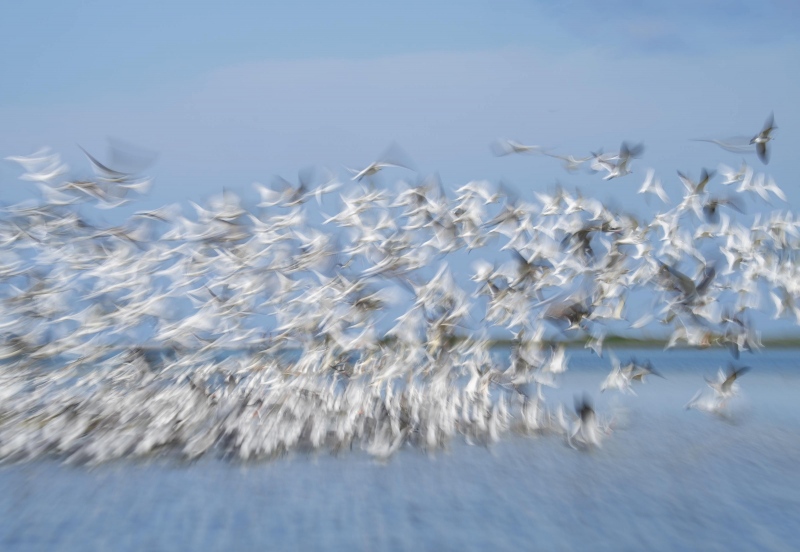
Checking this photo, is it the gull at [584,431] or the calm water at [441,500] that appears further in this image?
the gull at [584,431]

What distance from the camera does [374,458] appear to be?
1356cm

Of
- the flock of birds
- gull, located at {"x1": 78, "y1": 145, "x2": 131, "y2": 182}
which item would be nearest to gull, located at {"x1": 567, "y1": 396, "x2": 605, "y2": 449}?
the flock of birds

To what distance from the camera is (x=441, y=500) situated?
11719 mm

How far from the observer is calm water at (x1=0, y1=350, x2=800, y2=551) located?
10.4 metres

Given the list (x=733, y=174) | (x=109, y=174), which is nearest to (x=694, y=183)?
(x=733, y=174)

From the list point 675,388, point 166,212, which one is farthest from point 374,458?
point 675,388

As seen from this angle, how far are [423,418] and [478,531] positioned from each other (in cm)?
379

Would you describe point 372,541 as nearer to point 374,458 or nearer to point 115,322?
point 374,458

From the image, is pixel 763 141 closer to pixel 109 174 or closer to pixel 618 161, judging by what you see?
pixel 618 161

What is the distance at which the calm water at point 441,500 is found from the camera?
10398mm

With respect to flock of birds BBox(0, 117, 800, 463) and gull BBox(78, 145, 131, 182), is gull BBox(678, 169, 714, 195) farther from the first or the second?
gull BBox(78, 145, 131, 182)

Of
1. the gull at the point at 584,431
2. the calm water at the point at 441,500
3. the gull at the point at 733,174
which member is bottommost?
→ the gull at the point at 584,431

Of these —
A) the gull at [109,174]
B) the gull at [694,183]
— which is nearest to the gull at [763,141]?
the gull at [694,183]

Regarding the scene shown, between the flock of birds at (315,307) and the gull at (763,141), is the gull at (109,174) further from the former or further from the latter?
the gull at (763,141)
